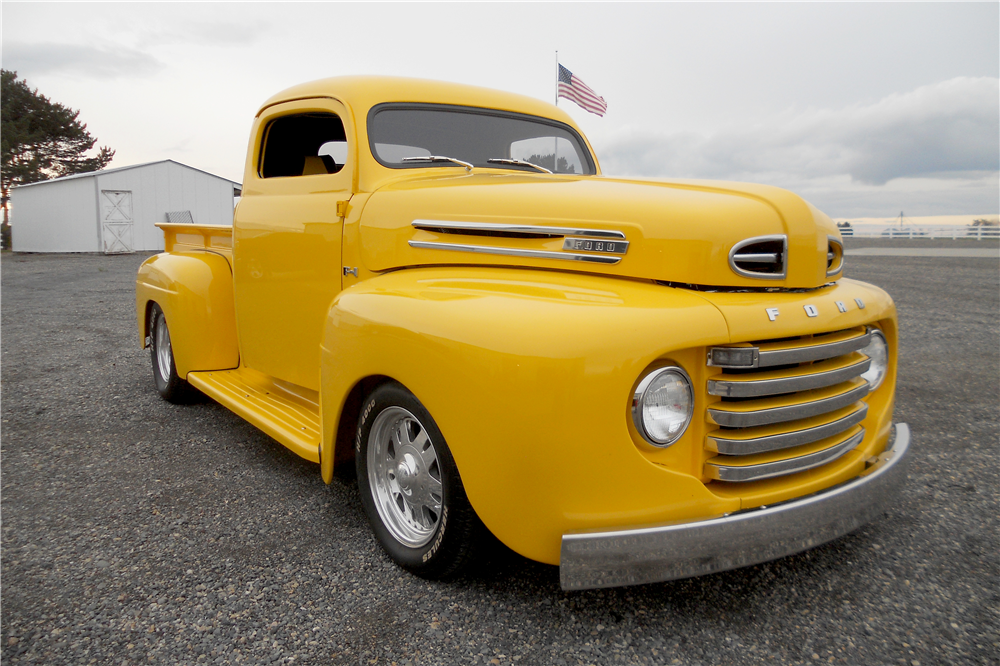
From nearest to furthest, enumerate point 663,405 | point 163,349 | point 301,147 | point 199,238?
1. point 663,405
2. point 301,147
3. point 199,238
4. point 163,349

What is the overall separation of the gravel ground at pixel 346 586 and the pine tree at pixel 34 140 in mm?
36144

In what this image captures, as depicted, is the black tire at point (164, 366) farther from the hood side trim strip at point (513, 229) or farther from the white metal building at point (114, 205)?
the white metal building at point (114, 205)

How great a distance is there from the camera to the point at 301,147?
12.3 feet

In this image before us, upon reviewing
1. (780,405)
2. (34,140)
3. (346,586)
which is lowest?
(346,586)

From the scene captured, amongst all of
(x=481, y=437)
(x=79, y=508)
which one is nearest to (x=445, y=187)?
(x=481, y=437)

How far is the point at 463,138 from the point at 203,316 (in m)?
2.03

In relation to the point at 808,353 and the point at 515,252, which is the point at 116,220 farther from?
the point at 808,353

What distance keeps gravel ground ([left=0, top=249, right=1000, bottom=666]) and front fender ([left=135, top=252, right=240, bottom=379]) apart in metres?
0.49

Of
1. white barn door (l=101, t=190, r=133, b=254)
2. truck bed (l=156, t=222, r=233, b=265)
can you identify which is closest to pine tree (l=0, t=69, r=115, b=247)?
white barn door (l=101, t=190, r=133, b=254)

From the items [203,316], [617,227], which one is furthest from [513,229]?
[203,316]

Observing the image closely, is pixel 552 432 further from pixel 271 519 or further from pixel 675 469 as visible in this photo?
pixel 271 519

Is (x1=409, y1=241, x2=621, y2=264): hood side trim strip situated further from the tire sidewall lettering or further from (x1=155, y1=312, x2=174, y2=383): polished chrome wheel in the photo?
(x1=155, y1=312, x2=174, y2=383): polished chrome wheel

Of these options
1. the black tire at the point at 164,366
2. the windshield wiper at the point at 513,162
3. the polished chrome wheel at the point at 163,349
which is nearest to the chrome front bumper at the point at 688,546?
the windshield wiper at the point at 513,162

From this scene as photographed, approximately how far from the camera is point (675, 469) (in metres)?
2.01
